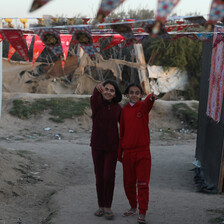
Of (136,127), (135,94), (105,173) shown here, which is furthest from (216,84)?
(105,173)

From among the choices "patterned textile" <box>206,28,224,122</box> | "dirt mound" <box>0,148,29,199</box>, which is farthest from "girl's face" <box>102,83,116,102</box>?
"dirt mound" <box>0,148,29,199</box>

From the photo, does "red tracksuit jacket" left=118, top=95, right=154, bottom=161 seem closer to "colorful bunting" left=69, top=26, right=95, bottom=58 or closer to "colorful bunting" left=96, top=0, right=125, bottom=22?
"colorful bunting" left=69, top=26, right=95, bottom=58

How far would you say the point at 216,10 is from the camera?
6.06ft

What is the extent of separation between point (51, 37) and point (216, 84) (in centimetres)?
301

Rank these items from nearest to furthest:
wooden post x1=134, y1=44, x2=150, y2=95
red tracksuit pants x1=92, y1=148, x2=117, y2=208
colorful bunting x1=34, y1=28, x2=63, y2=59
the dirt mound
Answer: red tracksuit pants x1=92, y1=148, x2=117, y2=208 < colorful bunting x1=34, y1=28, x2=63, y2=59 < the dirt mound < wooden post x1=134, y1=44, x2=150, y2=95

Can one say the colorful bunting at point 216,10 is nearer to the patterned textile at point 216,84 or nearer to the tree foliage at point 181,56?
the patterned textile at point 216,84

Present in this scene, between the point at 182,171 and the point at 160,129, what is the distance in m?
5.53

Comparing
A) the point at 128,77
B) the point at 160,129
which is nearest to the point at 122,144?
the point at 160,129

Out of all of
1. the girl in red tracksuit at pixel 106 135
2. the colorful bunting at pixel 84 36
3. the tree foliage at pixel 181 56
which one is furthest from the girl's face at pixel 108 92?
the tree foliage at pixel 181 56

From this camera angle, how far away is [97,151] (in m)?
3.74

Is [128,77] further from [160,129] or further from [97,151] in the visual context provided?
[97,151]

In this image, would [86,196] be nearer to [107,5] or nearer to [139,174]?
[139,174]

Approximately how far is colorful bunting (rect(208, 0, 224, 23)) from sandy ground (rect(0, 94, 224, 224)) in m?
2.41

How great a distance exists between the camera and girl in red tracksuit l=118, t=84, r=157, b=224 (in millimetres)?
3564
